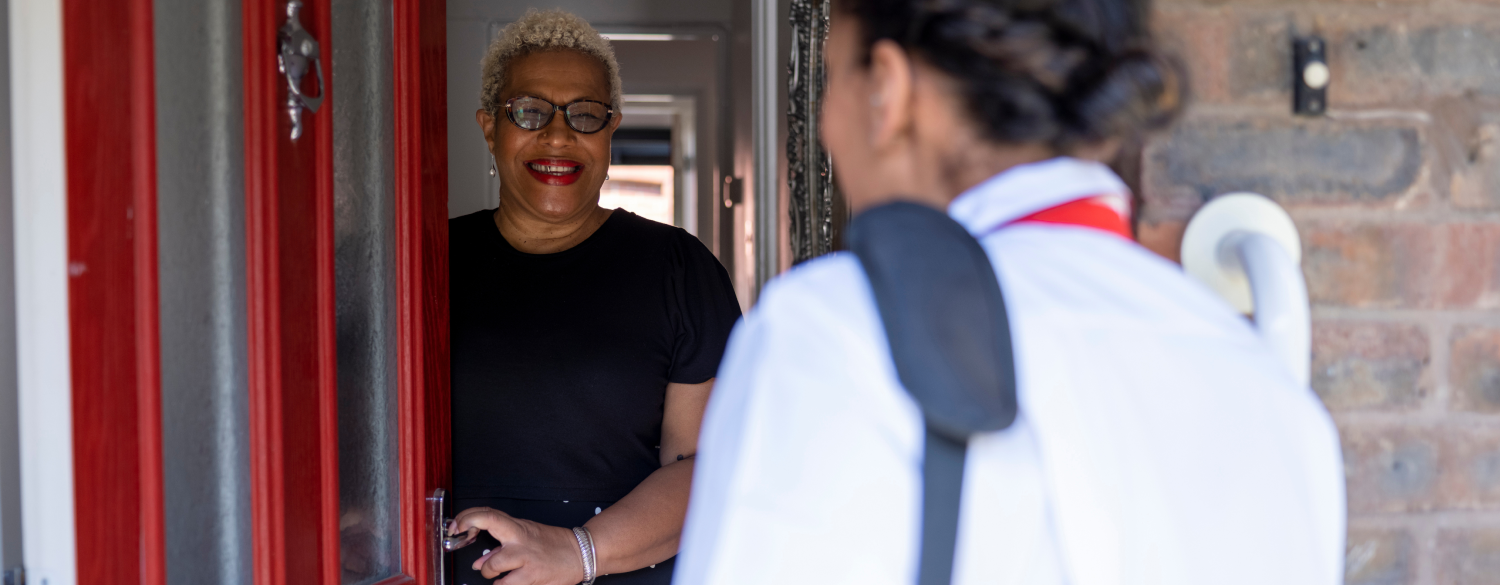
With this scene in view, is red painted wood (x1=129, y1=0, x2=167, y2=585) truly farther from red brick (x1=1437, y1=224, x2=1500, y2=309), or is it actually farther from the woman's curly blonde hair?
red brick (x1=1437, y1=224, x2=1500, y2=309)

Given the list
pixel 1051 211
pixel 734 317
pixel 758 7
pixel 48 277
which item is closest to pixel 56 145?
pixel 48 277

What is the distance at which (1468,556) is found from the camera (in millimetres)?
871

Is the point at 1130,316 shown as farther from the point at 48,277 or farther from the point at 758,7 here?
the point at 758,7

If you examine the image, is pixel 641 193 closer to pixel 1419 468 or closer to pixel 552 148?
pixel 552 148

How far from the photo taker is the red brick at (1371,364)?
86cm

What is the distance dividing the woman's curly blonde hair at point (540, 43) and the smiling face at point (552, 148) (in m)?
0.02

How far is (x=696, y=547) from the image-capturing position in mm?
497

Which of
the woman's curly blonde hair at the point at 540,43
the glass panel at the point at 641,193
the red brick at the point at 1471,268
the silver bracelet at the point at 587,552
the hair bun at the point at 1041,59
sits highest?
the woman's curly blonde hair at the point at 540,43

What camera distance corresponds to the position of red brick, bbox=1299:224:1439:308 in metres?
0.85

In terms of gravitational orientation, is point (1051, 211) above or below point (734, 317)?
above

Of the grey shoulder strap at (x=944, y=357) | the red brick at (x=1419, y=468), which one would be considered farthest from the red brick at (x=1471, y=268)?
the grey shoulder strap at (x=944, y=357)

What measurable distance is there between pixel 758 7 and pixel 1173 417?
222cm

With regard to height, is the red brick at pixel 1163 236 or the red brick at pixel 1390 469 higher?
the red brick at pixel 1163 236

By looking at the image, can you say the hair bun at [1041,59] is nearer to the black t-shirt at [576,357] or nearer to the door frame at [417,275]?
the door frame at [417,275]
